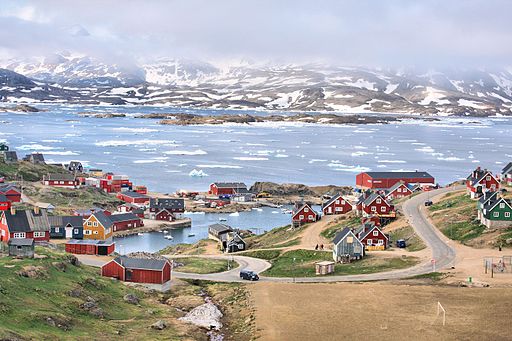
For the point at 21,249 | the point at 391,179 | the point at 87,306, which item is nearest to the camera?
the point at 87,306

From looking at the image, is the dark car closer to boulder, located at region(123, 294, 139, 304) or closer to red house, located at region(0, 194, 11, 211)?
boulder, located at region(123, 294, 139, 304)

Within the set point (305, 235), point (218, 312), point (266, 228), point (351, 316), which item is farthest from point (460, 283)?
point (266, 228)

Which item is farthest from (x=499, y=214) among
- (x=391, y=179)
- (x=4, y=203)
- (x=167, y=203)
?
(x=4, y=203)

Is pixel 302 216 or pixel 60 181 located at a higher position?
pixel 60 181

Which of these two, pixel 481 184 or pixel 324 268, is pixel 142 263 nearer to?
pixel 324 268

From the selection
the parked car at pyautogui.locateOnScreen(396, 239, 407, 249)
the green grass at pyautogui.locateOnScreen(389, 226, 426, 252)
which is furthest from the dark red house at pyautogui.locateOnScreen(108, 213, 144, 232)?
the parked car at pyautogui.locateOnScreen(396, 239, 407, 249)

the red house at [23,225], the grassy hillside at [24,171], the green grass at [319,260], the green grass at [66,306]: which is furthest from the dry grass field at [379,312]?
the grassy hillside at [24,171]

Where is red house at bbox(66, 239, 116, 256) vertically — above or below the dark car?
above

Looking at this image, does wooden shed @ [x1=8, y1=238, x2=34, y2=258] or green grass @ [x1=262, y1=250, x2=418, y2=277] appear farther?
green grass @ [x1=262, y1=250, x2=418, y2=277]
